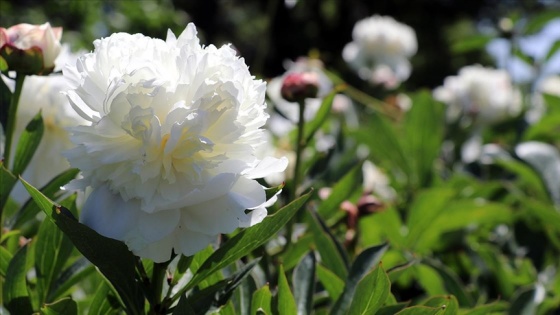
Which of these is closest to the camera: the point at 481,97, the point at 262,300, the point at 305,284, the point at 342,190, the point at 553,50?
the point at 262,300

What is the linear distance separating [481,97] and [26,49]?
5.91 feet

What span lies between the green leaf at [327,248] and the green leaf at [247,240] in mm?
235

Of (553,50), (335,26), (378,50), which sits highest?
(553,50)

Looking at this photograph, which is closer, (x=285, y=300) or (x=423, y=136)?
(x=285, y=300)

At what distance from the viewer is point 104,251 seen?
24.6 inches

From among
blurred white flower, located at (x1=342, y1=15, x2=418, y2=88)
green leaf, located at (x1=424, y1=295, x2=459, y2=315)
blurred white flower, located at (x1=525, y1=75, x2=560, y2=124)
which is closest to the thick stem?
green leaf, located at (x1=424, y1=295, x2=459, y2=315)

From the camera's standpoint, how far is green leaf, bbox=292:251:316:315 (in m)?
0.82

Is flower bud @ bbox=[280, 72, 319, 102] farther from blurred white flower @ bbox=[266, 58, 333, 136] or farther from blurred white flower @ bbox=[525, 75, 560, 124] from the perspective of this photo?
blurred white flower @ bbox=[525, 75, 560, 124]

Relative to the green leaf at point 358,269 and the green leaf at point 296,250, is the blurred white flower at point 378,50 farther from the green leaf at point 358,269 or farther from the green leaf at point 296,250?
the green leaf at point 358,269

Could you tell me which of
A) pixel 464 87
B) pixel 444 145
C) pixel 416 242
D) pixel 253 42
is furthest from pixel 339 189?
pixel 253 42

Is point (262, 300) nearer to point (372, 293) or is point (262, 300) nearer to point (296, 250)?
point (372, 293)

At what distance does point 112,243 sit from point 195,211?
73mm

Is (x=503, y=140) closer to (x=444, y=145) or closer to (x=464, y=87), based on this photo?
(x=444, y=145)

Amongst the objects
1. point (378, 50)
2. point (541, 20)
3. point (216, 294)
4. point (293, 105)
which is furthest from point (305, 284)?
point (378, 50)
